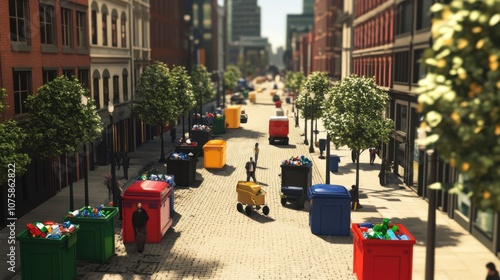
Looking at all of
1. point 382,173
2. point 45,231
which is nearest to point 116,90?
point 382,173

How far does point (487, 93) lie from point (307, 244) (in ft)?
36.9

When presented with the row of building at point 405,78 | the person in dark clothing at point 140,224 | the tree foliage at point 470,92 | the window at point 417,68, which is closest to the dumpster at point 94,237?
the person in dark clothing at point 140,224

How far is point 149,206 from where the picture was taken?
16.9 meters

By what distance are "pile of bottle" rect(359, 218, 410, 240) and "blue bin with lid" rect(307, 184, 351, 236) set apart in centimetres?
375

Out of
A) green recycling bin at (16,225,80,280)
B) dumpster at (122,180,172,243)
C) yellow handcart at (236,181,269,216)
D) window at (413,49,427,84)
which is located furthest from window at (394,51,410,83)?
green recycling bin at (16,225,80,280)

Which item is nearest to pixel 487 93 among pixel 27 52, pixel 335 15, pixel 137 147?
pixel 27 52

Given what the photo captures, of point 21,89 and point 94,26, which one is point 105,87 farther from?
point 21,89

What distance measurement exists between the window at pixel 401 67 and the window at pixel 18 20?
18767 mm

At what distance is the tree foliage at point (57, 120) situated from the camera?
19625mm

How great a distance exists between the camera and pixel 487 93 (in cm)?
696

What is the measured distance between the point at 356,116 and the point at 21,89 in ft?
47.3

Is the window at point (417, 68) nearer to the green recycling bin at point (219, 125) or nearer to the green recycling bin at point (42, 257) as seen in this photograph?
the green recycling bin at point (42, 257)

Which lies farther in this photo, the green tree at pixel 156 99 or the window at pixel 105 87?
the green tree at pixel 156 99

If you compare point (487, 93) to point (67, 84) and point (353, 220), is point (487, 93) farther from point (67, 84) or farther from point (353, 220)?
point (67, 84)
